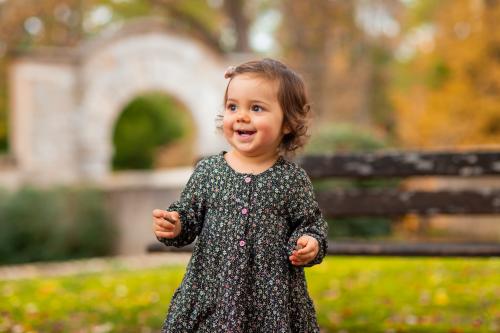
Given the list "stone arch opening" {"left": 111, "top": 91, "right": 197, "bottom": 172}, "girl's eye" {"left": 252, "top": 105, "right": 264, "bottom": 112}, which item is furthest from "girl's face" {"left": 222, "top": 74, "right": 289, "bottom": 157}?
"stone arch opening" {"left": 111, "top": 91, "right": 197, "bottom": 172}

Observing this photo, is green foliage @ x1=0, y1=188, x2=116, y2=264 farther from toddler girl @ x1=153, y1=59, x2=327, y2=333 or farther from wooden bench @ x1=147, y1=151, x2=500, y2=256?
toddler girl @ x1=153, y1=59, x2=327, y2=333

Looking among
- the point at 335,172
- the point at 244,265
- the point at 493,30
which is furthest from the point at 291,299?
the point at 493,30

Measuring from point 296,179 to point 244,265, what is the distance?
360 millimetres

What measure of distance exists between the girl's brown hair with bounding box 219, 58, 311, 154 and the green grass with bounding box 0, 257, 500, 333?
74.8 inches

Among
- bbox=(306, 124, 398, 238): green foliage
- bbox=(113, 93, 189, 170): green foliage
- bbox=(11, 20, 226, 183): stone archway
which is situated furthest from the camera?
bbox=(113, 93, 189, 170): green foliage

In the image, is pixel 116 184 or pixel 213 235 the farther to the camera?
pixel 116 184

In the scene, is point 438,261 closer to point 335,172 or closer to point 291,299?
point 335,172

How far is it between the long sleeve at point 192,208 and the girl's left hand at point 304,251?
1.24 feet

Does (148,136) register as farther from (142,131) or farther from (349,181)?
(349,181)

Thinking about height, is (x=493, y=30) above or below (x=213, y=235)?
above

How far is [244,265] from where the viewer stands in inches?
97.4

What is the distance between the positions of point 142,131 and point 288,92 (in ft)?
52.3

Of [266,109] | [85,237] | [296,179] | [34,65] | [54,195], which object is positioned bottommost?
[85,237]

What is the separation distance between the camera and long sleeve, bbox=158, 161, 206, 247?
2588mm
